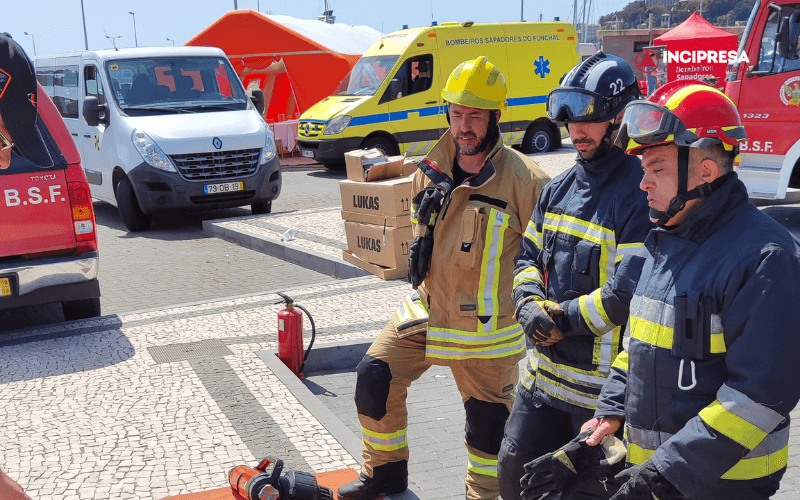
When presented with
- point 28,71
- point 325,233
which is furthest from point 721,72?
point 28,71

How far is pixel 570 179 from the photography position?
3.11 meters

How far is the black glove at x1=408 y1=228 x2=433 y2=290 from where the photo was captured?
3.70 m

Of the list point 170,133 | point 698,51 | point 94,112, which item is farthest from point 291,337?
point 698,51

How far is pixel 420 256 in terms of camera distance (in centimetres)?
369

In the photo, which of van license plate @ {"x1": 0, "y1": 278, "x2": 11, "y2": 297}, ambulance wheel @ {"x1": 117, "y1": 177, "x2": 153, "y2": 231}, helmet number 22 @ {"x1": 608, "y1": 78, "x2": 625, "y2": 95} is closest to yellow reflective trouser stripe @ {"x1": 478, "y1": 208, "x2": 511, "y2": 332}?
helmet number 22 @ {"x1": 608, "y1": 78, "x2": 625, "y2": 95}

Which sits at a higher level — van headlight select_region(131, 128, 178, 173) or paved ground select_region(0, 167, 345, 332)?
van headlight select_region(131, 128, 178, 173)

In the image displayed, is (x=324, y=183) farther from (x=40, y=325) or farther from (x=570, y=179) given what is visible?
(x=570, y=179)

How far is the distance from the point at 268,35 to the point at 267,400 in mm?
17258

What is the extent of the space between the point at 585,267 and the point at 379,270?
18.0ft

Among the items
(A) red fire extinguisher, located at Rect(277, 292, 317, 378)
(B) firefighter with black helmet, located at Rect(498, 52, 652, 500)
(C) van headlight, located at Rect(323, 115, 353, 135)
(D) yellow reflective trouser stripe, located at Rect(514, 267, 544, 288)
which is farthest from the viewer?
(C) van headlight, located at Rect(323, 115, 353, 135)

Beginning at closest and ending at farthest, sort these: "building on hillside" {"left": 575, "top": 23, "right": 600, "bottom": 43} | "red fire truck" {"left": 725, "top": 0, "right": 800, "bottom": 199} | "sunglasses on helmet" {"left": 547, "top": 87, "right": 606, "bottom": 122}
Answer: "sunglasses on helmet" {"left": 547, "top": 87, "right": 606, "bottom": 122}
"red fire truck" {"left": 725, "top": 0, "right": 800, "bottom": 199}
"building on hillside" {"left": 575, "top": 23, "right": 600, "bottom": 43}

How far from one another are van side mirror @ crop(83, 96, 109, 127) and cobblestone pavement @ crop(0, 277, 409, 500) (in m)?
5.48

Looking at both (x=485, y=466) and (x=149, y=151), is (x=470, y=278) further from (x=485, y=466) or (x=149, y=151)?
(x=149, y=151)

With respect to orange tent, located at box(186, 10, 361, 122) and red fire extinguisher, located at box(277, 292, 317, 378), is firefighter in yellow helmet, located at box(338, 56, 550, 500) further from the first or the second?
orange tent, located at box(186, 10, 361, 122)
